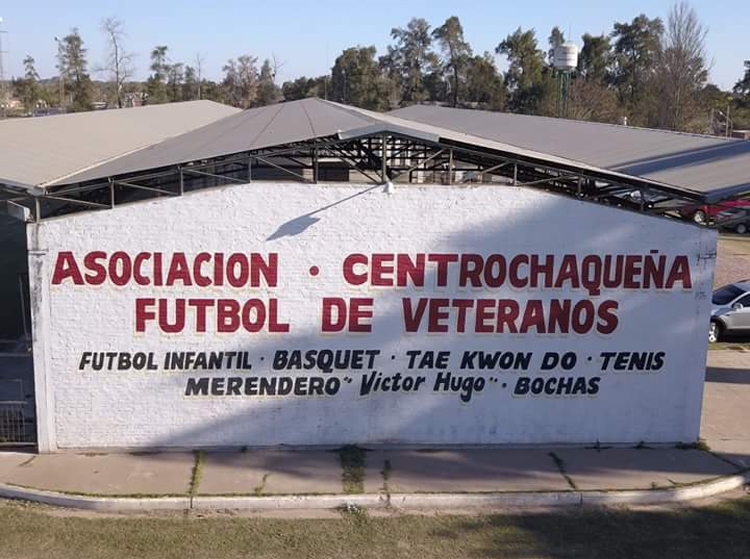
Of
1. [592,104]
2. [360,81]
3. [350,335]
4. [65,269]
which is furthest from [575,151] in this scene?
[360,81]

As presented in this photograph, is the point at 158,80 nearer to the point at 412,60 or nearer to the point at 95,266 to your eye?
the point at 412,60

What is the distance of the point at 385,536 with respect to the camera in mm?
10805

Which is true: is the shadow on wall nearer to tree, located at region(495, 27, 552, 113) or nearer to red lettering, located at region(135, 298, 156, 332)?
red lettering, located at region(135, 298, 156, 332)

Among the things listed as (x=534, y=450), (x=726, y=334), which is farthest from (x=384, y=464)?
(x=726, y=334)

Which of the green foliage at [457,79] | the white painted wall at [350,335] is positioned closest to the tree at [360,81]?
the green foliage at [457,79]

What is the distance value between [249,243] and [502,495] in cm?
549

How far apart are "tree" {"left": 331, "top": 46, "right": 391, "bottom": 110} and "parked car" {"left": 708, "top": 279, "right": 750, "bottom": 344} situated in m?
62.5

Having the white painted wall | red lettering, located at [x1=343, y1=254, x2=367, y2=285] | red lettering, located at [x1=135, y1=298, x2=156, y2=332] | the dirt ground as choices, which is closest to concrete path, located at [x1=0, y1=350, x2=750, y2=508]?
the white painted wall

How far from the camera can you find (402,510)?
37.8 feet

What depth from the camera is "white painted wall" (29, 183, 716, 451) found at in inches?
504

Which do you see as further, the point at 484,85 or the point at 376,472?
the point at 484,85

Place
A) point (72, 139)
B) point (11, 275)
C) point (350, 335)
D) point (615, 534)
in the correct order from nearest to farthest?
point (615, 534) → point (350, 335) → point (72, 139) → point (11, 275)

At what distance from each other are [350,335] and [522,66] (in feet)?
234

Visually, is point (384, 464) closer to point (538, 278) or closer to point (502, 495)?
point (502, 495)
